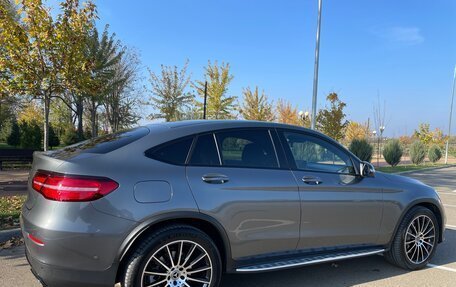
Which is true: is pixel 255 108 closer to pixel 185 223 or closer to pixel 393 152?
pixel 393 152

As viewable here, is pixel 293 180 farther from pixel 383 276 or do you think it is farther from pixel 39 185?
pixel 39 185

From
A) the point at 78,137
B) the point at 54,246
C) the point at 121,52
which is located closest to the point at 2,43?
the point at 54,246

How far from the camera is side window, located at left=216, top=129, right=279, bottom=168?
369 cm

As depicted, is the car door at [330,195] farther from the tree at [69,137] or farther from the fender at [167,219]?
the tree at [69,137]

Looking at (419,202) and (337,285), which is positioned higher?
(419,202)

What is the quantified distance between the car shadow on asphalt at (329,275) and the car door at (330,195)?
0.41 metres

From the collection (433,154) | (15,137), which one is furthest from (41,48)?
(433,154)

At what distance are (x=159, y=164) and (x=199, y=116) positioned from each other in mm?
30672

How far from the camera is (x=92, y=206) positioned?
2.94 meters

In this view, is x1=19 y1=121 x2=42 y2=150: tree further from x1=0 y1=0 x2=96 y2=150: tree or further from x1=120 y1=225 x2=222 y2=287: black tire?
x1=120 y1=225 x2=222 y2=287: black tire

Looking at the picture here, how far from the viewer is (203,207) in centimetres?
328

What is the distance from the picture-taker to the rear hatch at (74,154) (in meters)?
3.14

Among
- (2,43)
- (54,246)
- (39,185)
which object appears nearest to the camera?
(54,246)

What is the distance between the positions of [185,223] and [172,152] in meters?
0.62
